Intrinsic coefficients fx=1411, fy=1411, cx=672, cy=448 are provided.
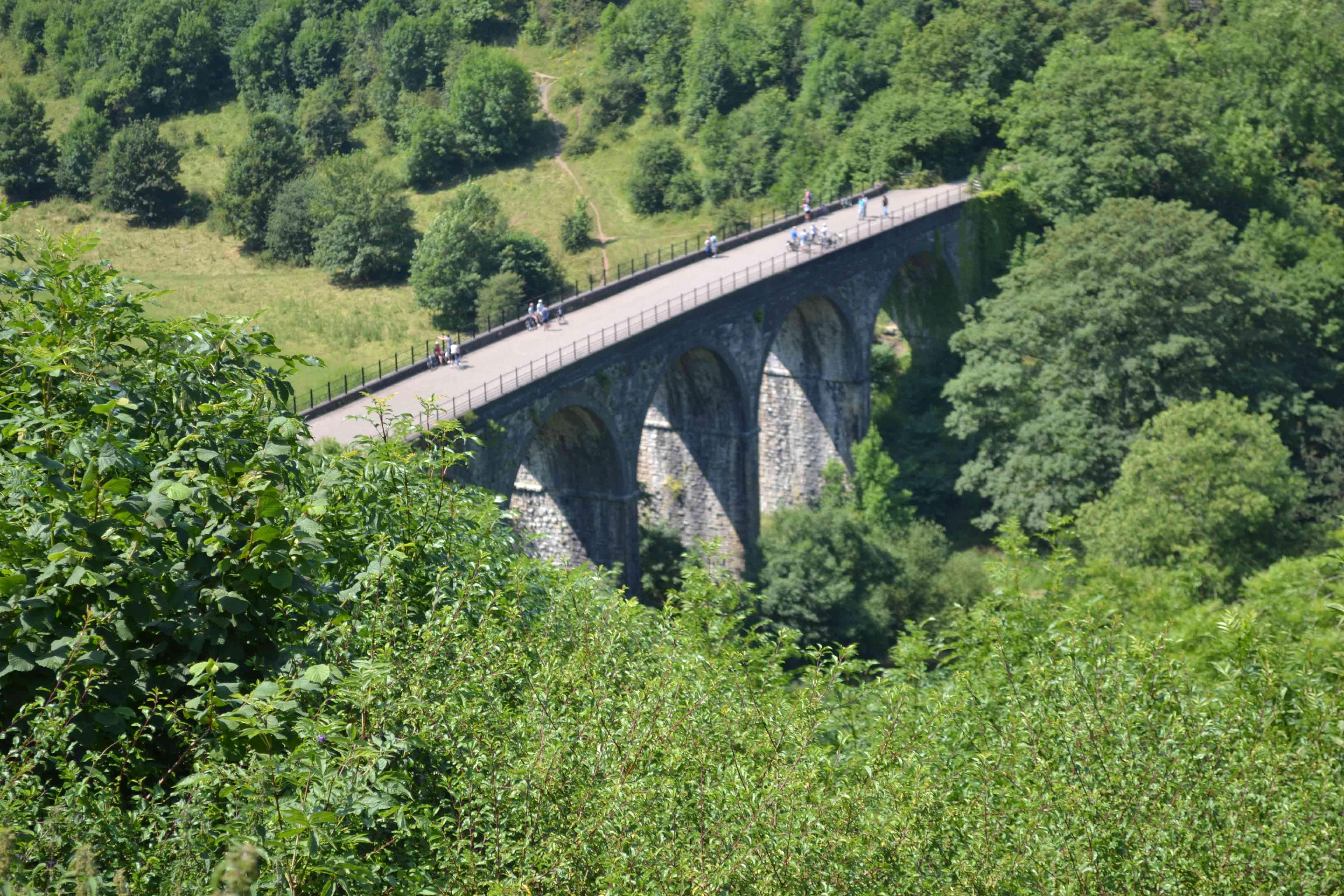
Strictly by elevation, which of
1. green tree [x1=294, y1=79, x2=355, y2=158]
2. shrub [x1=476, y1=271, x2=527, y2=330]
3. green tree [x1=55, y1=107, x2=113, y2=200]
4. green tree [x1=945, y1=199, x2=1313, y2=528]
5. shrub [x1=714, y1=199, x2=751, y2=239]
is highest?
green tree [x1=294, y1=79, x2=355, y2=158]

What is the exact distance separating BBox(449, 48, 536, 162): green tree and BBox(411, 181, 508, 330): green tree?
16.9 m

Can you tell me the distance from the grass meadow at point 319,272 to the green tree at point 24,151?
4.41 ft

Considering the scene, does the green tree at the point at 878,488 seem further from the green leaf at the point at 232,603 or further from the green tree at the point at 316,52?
the green tree at the point at 316,52

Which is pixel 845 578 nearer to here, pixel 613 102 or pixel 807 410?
pixel 807 410

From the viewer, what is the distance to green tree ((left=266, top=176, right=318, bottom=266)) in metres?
62.4

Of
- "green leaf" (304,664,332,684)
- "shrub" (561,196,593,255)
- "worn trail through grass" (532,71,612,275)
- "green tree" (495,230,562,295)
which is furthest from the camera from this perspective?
"shrub" (561,196,593,255)

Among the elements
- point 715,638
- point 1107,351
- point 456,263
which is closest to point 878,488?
point 1107,351

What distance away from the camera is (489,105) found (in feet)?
241

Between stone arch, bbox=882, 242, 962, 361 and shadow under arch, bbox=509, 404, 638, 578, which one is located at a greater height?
stone arch, bbox=882, 242, 962, 361

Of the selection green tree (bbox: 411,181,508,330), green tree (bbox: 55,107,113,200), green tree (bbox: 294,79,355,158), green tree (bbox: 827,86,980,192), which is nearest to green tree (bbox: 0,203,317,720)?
green tree (bbox: 411,181,508,330)

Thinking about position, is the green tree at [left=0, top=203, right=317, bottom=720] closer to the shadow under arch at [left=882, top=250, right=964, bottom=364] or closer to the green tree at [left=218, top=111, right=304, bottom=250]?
the shadow under arch at [left=882, top=250, right=964, bottom=364]

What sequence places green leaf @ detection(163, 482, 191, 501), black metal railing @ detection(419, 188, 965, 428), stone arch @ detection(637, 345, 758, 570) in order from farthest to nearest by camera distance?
stone arch @ detection(637, 345, 758, 570) → black metal railing @ detection(419, 188, 965, 428) → green leaf @ detection(163, 482, 191, 501)

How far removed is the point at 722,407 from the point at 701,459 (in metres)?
2.13

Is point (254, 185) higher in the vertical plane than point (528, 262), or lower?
higher
